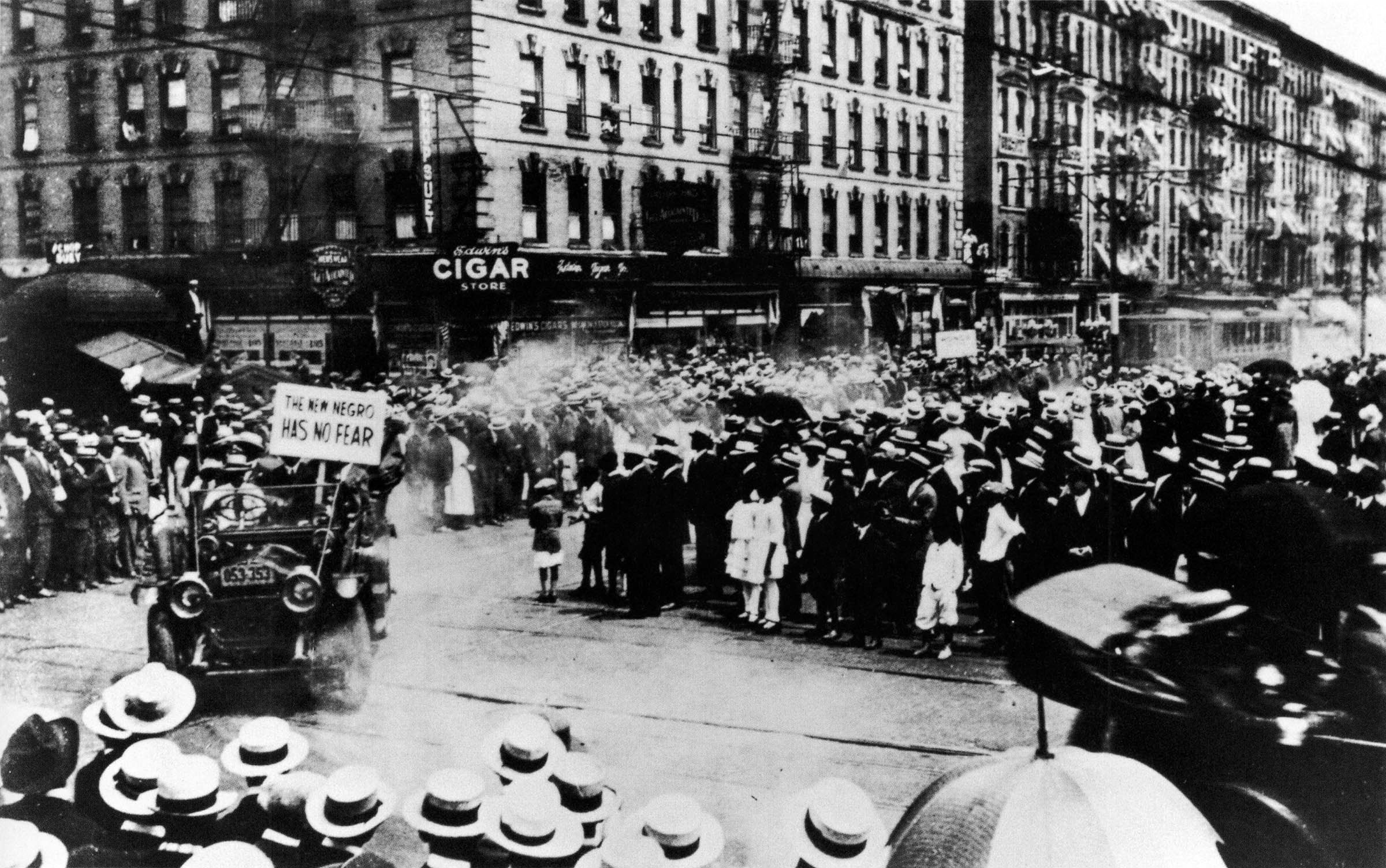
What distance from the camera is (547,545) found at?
676 cm

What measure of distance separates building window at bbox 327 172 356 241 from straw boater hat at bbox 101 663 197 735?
2.25 m

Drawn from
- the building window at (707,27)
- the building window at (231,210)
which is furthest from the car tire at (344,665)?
the building window at (707,27)

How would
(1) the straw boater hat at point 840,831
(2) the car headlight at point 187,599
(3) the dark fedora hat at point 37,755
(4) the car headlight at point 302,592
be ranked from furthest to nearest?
(4) the car headlight at point 302,592 < (2) the car headlight at point 187,599 < (3) the dark fedora hat at point 37,755 < (1) the straw boater hat at point 840,831

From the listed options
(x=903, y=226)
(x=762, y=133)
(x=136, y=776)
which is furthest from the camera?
(x=903, y=226)

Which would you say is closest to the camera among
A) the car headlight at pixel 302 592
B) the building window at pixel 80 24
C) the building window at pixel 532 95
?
the building window at pixel 532 95

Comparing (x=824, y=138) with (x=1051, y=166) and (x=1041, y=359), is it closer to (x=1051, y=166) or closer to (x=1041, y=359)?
(x=1051, y=166)

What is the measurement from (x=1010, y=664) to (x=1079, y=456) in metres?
2.44

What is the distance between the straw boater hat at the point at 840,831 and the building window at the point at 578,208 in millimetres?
2738

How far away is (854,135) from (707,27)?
2.85 ft

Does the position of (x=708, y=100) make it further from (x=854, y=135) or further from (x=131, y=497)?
(x=131, y=497)

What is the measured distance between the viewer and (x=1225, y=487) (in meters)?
4.96

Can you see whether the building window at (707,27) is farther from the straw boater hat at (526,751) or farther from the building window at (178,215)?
the straw boater hat at (526,751)

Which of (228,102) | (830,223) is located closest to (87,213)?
(228,102)

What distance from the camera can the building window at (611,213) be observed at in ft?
17.5
